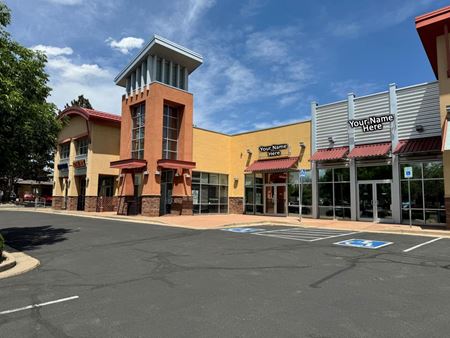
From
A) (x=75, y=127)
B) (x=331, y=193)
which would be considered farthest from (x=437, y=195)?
(x=75, y=127)

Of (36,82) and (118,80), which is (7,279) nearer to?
(36,82)

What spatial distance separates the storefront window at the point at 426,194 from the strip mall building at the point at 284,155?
5 cm

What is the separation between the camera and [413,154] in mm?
19609

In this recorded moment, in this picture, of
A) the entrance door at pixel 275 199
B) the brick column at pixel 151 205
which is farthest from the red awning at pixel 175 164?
the entrance door at pixel 275 199

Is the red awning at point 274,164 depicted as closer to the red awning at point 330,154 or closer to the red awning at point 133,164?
the red awning at point 330,154

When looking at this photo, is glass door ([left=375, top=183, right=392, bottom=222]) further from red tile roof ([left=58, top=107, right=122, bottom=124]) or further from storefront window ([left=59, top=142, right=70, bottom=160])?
storefront window ([left=59, top=142, right=70, bottom=160])

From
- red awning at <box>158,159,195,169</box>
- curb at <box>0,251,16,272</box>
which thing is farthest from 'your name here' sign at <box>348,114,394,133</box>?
curb at <box>0,251,16,272</box>

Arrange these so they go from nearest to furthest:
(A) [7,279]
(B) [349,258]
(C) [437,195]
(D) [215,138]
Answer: (A) [7,279] → (B) [349,258] → (C) [437,195] → (D) [215,138]

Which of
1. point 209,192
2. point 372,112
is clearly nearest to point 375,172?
point 372,112

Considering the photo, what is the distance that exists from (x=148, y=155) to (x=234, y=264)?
18182 mm

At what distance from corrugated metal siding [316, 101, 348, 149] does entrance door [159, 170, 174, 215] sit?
37.5 ft

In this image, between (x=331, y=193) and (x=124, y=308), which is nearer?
(x=124, y=308)

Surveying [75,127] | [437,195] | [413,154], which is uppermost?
[75,127]

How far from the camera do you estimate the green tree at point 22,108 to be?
Result: 32.8 ft
